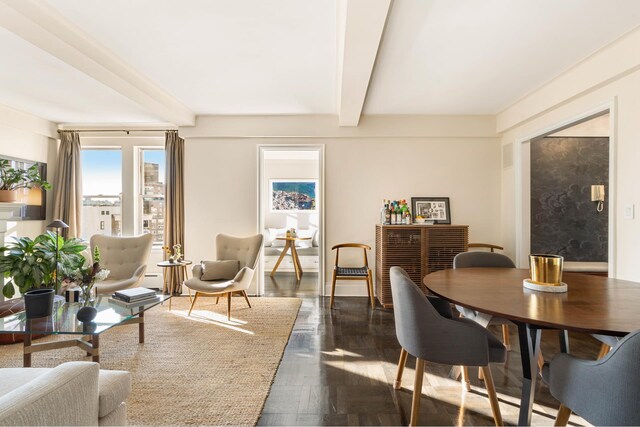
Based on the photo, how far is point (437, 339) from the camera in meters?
1.59

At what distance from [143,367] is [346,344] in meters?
1.66

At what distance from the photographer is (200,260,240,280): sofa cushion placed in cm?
372

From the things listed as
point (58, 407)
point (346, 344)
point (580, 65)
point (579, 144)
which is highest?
point (580, 65)

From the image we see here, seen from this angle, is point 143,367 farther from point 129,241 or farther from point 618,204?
point 618,204

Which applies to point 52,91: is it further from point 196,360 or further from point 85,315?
point 196,360

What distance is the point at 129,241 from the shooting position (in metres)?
3.97

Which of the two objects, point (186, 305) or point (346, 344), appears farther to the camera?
point (186, 305)

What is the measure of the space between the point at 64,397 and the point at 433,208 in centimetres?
434

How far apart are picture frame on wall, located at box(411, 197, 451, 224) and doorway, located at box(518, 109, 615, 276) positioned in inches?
44.0

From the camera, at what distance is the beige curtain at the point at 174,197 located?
15.2 ft

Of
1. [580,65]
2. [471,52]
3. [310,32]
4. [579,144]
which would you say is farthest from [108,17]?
[579,144]

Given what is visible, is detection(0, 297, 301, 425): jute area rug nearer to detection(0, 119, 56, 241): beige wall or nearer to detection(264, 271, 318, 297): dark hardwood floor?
detection(264, 271, 318, 297): dark hardwood floor

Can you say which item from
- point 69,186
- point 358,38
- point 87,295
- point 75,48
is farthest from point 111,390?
point 69,186

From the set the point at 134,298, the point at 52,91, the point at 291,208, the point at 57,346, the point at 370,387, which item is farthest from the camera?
the point at 291,208
